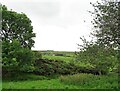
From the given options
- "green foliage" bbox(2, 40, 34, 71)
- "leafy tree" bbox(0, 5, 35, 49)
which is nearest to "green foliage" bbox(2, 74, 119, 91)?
"green foliage" bbox(2, 40, 34, 71)

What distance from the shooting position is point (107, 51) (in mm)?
29547

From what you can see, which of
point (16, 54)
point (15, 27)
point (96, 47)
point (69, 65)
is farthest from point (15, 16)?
point (96, 47)

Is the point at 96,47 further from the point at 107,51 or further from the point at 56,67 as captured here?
the point at 56,67

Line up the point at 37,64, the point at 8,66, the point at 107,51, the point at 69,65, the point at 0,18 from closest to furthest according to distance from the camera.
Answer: the point at 107,51 < the point at 8,66 < the point at 0,18 < the point at 37,64 < the point at 69,65

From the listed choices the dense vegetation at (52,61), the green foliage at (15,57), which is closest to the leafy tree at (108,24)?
the dense vegetation at (52,61)

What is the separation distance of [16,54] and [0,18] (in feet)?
27.5

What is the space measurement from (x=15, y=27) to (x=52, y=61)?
15.6 meters

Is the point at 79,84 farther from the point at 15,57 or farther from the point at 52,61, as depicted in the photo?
the point at 52,61

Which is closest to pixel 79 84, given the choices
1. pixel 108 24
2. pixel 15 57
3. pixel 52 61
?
pixel 108 24

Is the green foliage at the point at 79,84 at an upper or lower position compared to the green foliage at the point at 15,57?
lower

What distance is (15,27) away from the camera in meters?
59.6

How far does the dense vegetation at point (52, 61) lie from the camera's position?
30.4m

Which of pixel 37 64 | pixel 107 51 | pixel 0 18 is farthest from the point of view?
pixel 37 64

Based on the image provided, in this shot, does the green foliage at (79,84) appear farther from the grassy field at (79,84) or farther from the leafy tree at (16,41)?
the leafy tree at (16,41)
